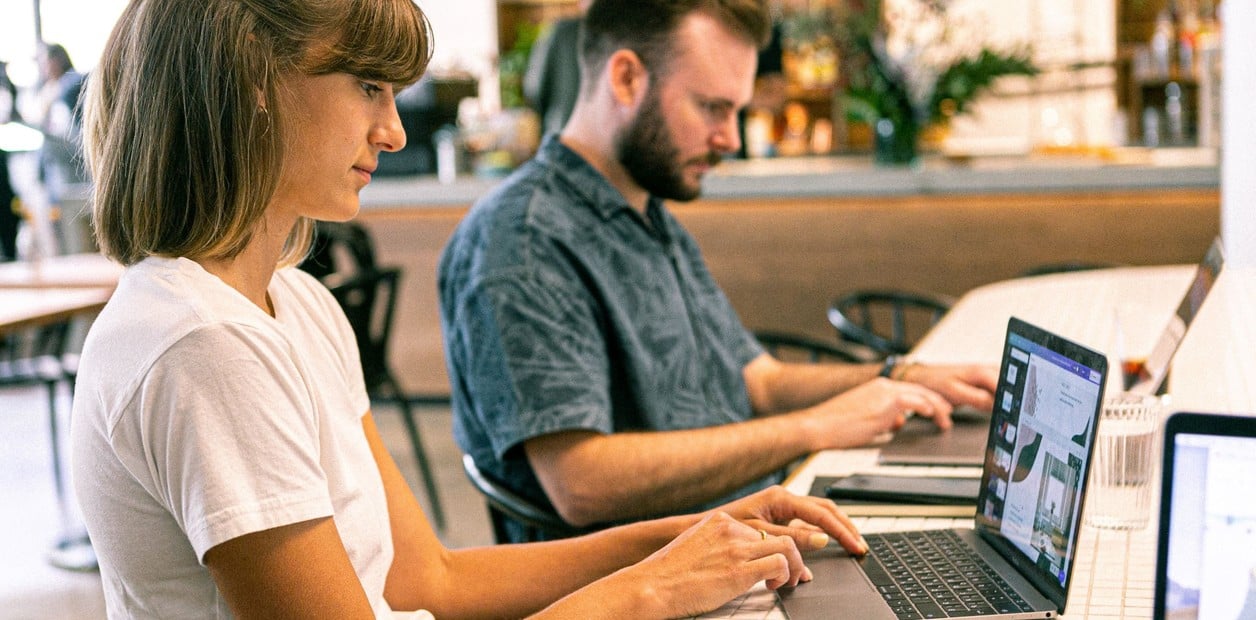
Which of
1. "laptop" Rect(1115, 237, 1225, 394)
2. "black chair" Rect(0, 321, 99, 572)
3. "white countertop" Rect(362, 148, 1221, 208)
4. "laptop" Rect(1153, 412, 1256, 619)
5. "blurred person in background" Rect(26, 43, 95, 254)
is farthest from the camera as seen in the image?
"blurred person in background" Rect(26, 43, 95, 254)

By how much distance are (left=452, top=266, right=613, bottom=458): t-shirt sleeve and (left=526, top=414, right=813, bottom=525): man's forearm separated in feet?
0.14

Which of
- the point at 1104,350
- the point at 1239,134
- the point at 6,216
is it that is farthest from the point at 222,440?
the point at 6,216

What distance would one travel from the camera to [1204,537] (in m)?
0.78

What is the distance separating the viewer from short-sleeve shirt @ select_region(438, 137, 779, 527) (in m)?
1.71

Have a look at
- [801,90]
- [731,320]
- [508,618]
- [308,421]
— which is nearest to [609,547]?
[508,618]

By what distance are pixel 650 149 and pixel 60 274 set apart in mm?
2635

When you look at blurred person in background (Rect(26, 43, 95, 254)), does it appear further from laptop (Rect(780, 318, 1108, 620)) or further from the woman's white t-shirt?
laptop (Rect(780, 318, 1108, 620))

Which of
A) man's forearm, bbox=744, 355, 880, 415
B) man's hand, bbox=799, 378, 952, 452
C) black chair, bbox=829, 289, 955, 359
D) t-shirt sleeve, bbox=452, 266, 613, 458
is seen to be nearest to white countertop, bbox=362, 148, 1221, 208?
black chair, bbox=829, 289, 955, 359

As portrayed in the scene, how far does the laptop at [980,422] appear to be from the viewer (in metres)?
1.59

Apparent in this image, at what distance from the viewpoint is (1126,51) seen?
7.62m

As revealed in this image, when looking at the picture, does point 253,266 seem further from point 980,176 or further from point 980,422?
point 980,176

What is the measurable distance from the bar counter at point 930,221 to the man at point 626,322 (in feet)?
8.19

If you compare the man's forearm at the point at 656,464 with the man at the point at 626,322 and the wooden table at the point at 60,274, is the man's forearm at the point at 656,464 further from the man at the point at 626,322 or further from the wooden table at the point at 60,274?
the wooden table at the point at 60,274

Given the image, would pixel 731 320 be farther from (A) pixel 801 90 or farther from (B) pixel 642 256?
(A) pixel 801 90
